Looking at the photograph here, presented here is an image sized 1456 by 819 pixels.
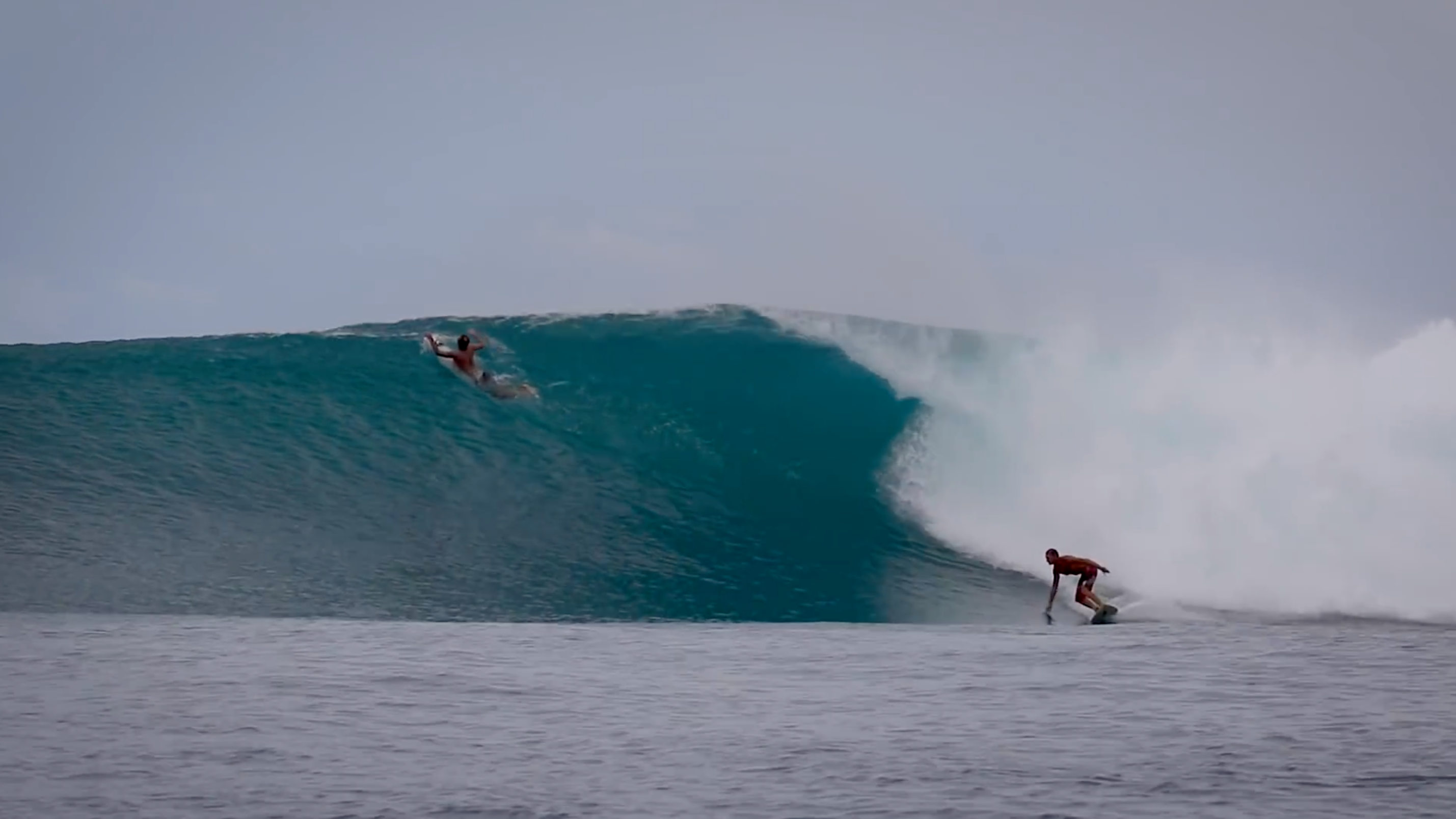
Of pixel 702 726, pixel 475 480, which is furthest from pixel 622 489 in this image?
pixel 702 726

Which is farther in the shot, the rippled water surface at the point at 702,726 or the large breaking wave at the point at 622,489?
the large breaking wave at the point at 622,489

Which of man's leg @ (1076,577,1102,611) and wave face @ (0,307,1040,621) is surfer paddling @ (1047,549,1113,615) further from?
wave face @ (0,307,1040,621)

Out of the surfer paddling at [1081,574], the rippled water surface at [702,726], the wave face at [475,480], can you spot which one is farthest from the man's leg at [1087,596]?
the rippled water surface at [702,726]

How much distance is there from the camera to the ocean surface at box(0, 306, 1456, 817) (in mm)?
6062

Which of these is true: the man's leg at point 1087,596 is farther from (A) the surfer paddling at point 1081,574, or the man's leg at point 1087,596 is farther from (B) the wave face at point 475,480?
(B) the wave face at point 475,480

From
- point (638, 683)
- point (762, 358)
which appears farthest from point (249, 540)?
point (762, 358)

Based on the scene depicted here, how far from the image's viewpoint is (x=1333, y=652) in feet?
33.8

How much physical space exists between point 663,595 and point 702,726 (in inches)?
260

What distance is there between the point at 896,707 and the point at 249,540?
8.83 m

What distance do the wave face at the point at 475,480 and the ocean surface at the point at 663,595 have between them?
65 millimetres

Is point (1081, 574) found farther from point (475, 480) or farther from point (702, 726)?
point (702, 726)

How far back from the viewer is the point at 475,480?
16969mm

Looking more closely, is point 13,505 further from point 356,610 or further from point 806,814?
point 806,814

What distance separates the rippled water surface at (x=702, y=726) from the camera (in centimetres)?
559
